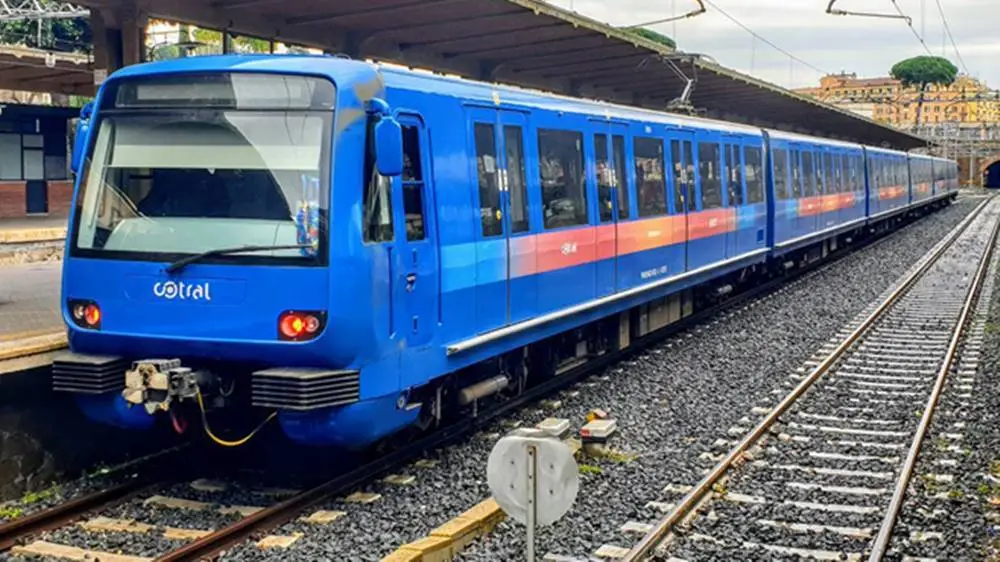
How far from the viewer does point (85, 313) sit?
7.62 metres

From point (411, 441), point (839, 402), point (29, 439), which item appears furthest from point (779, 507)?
point (29, 439)

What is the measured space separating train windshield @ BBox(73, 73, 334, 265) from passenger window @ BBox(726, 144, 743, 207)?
1093 centimetres

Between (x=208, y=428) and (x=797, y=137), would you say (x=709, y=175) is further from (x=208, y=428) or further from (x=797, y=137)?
(x=208, y=428)

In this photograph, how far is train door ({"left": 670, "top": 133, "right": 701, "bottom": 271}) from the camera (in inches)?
571

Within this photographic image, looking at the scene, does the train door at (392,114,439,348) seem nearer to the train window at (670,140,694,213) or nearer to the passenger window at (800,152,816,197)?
the train window at (670,140,694,213)

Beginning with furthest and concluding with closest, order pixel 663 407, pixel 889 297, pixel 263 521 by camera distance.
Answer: pixel 889 297 < pixel 663 407 < pixel 263 521

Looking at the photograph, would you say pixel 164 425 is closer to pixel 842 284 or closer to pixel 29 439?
pixel 29 439

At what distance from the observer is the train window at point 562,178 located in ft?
34.1

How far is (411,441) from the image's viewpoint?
8930mm

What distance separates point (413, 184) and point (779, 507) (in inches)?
129

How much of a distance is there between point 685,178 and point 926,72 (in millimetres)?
119852

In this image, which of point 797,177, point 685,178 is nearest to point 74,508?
point 685,178

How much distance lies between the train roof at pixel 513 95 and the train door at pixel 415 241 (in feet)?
1.04

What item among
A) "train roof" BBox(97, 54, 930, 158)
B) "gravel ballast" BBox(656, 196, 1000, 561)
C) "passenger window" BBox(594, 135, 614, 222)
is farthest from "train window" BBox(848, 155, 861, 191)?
"train roof" BBox(97, 54, 930, 158)
